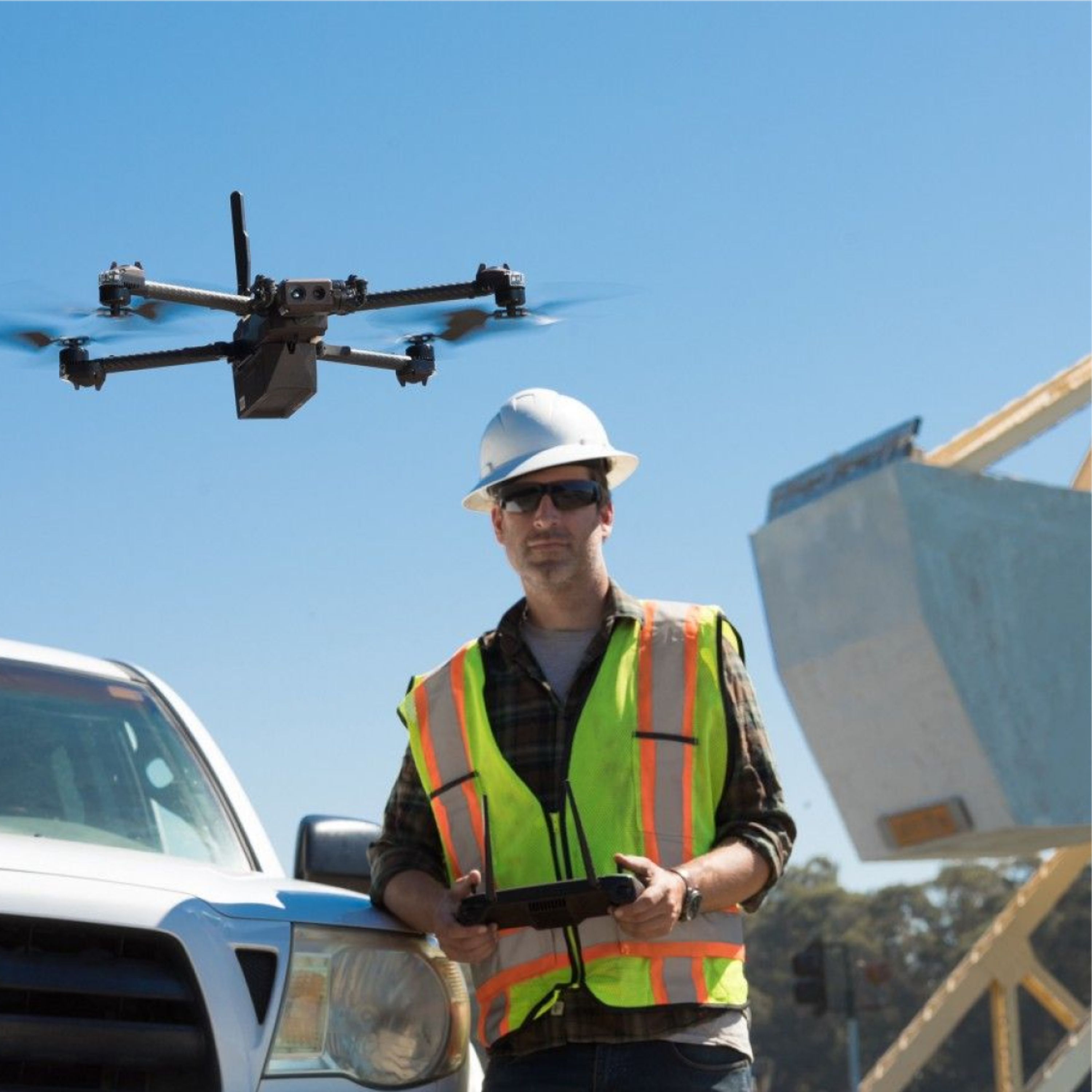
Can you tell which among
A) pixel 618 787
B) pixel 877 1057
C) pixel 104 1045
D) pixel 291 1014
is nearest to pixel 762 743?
pixel 618 787

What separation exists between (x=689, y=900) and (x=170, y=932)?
1019 mm

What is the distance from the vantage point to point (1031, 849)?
2628 centimetres

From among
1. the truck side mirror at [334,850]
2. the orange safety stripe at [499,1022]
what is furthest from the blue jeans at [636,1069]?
the truck side mirror at [334,850]

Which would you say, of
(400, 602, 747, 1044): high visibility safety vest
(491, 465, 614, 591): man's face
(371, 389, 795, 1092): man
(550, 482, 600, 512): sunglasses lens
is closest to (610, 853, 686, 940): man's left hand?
(371, 389, 795, 1092): man

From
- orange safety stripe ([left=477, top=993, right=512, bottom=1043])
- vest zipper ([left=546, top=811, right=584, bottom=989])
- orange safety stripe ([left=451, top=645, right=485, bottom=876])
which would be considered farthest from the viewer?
orange safety stripe ([left=451, top=645, right=485, bottom=876])

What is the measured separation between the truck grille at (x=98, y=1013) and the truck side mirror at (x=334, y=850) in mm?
709

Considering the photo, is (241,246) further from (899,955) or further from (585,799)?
(899,955)

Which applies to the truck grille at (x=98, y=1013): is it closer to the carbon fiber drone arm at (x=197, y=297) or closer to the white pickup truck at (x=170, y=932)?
the white pickup truck at (x=170, y=932)

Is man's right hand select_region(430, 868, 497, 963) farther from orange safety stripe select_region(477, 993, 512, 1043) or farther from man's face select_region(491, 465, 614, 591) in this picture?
man's face select_region(491, 465, 614, 591)

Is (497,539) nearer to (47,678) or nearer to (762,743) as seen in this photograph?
(762,743)

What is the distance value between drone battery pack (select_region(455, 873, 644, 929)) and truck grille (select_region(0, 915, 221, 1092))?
0.58 m

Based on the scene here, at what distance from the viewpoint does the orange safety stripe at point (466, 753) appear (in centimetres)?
456

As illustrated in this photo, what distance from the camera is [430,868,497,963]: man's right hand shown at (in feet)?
13.9

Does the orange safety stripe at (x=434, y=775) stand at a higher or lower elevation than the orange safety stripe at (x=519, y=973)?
higher
